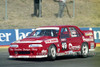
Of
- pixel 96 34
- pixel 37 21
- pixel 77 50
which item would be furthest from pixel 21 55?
pixel 37 21

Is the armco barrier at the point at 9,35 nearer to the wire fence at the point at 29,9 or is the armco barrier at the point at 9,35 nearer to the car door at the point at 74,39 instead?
the car door at the point at 74,39

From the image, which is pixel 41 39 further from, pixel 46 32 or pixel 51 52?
pixel 46 32

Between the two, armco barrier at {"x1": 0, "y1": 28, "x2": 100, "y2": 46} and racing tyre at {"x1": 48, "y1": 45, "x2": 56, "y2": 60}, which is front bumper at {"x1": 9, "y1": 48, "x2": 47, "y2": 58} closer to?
racing tyre at {"x1": 48, "y1": 45, "x2": 56, "y2": 60}

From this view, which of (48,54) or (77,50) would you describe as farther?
(77,50)

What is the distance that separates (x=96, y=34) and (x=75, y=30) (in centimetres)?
872

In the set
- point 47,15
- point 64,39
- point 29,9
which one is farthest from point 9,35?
point 29,9

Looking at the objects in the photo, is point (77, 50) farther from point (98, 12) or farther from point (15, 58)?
point (98, 12)

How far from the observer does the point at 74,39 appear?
1351 centimetres

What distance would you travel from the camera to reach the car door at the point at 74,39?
43.7 ft

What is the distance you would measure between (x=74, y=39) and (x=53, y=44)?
5.02 feet

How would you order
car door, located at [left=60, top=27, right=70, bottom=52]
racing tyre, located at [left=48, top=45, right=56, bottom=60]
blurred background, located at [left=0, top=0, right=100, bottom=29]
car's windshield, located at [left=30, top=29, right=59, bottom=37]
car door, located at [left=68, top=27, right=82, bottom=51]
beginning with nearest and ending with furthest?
racing tyre, located at [left=48, top=45, right=56, bottom=60] → car door, located at [left=60, top=27, right=70, bottom=52] → car's windshield, located at [left=30, top=29, right=59, bottom=37] → car door, located at [left=68, top=27, right=82, bottom=51] → blurred background, located at [left=0, top=0, right=100, bottom=29]

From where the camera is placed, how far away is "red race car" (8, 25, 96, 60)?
12.0 metres

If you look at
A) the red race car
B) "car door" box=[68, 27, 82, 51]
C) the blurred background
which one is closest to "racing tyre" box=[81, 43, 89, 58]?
the red race car

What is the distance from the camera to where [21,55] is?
12.2 m
